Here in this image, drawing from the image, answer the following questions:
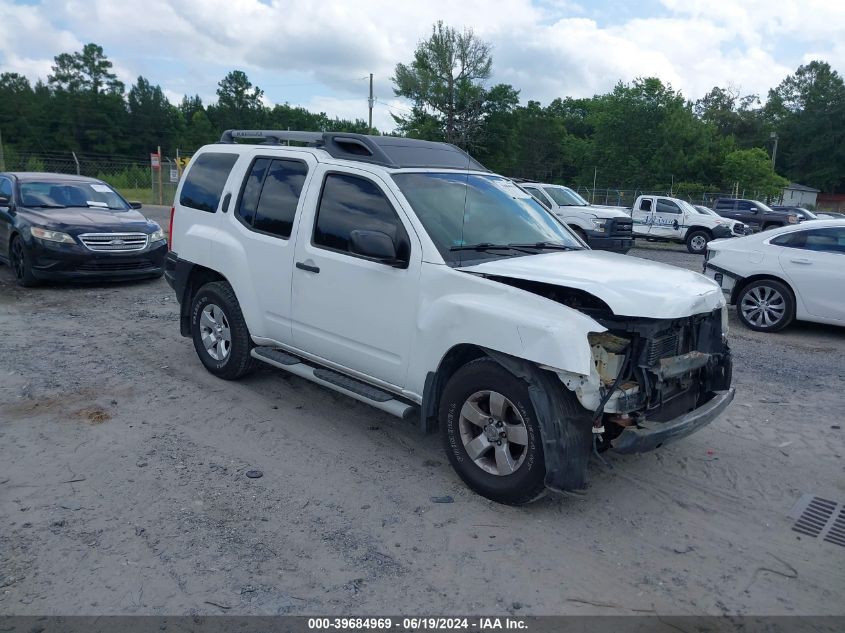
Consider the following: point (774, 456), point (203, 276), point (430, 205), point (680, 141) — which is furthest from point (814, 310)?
point (680, 141)

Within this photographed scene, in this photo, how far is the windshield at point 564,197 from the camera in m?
21.3

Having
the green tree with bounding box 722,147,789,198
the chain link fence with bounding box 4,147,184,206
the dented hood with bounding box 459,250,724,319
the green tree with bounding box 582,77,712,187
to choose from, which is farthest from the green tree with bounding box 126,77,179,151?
the dented hood with bounding box 459,250,724,319

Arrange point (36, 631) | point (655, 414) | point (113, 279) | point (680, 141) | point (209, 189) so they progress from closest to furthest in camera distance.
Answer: point (36, 631)
point (655, 414)
point (209, 189)
point (113, 279)
point (680, 141)

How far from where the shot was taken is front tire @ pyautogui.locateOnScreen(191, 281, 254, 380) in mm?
5836

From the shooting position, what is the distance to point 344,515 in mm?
3963

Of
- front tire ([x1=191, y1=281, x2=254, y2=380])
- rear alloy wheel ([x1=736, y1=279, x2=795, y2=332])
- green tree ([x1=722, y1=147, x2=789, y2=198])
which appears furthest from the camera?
green tree ([x1=722, y1=147, x2=789, y2=198])

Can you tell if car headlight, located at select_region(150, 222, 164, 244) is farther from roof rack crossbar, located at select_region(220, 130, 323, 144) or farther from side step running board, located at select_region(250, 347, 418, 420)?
side step running board, located at select_region(250, 347, 418, 420)

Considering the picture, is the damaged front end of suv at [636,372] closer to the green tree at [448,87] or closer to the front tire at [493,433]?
the front tire at [493,433]

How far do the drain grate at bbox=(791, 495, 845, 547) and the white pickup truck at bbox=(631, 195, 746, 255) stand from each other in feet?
63.8

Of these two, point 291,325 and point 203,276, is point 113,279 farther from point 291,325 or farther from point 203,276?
point 291,325

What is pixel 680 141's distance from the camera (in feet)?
193

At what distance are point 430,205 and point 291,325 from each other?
1.52m

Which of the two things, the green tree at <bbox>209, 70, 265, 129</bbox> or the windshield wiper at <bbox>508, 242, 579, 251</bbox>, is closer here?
the windshield wiper at <bbox>508, 242, 579, 251</bbox>

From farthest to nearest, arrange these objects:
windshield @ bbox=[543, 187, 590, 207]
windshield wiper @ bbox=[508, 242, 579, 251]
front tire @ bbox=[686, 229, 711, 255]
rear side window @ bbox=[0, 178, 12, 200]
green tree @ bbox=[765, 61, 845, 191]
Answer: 1. green tree @ bbox=[765, 61, 845, 191]
2. front tire @ bbox=[686, 229, 711, 255]
3. windshield @ bbox=[543, 187, 590, 207]
4. rear side window @ bbox=[0, 178, 12, 200]
5. windshield wiper @ bbox=[508, 242, 579, 251]
